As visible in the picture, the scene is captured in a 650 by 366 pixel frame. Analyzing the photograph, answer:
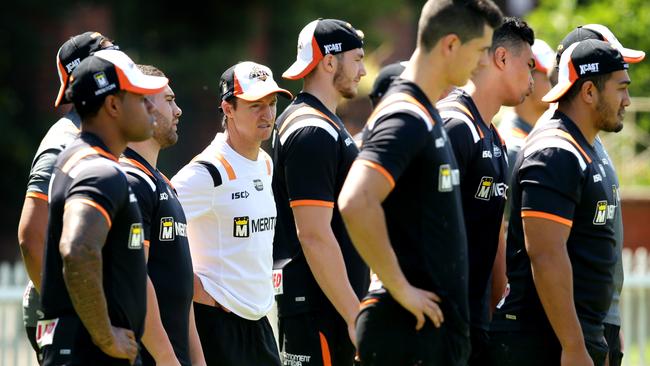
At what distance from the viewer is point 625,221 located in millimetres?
14555

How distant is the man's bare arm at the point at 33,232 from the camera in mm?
6270

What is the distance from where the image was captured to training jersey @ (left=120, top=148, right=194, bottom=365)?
18.6 ft

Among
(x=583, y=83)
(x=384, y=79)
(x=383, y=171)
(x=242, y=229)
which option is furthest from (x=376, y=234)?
(x=384, y=79)

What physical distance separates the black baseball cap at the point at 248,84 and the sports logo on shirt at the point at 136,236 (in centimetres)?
191

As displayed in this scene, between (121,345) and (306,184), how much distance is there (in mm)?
1715

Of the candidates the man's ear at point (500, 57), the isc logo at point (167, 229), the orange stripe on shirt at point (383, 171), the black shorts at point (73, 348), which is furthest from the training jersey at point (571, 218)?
the black shorts at point (73, 348)

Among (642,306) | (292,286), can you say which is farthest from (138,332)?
(642,306)

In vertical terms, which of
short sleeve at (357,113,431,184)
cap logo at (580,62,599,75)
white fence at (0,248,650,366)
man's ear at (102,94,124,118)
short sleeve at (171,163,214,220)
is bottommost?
white fence at (0,248,650,366)

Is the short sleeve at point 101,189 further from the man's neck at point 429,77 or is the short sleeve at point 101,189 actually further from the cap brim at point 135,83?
the man's neck at point 429,77

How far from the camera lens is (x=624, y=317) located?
36.4 feet

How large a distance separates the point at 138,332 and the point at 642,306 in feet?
23.7

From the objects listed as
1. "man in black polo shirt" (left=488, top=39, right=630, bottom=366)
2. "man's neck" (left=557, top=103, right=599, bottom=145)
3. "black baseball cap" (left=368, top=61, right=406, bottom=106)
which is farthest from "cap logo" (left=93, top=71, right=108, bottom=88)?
"black baseball cap" (left=368, top=61, right=406, bottom=106)

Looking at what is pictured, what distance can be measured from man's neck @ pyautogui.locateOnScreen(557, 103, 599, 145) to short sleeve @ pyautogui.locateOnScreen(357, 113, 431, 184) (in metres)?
1.52

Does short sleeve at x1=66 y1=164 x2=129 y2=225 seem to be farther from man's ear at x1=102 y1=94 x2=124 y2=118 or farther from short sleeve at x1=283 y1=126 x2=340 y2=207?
short sleeve at x1=283 y1=126 x2=340 y2=207
